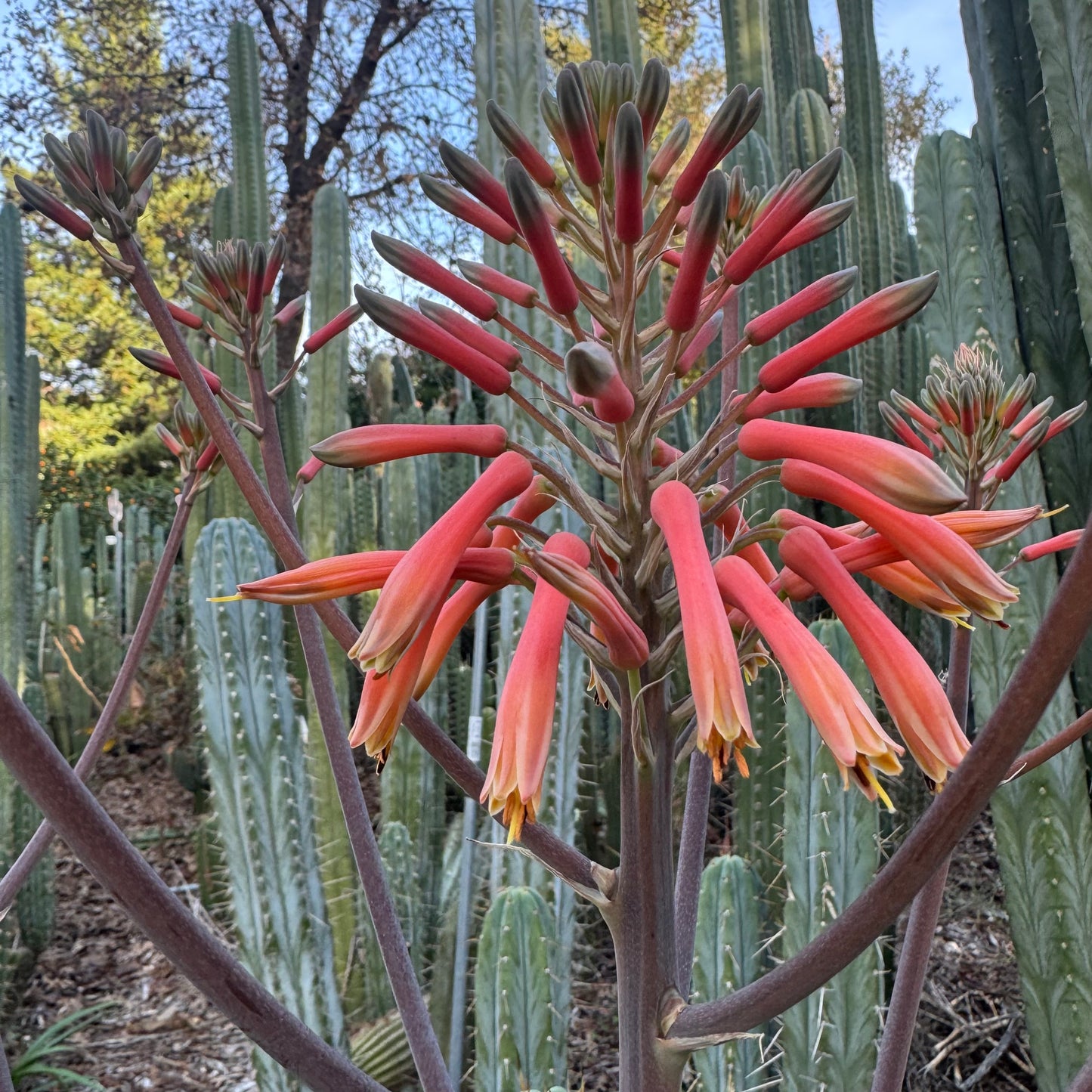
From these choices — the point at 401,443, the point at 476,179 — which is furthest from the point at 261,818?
the point at 476,179

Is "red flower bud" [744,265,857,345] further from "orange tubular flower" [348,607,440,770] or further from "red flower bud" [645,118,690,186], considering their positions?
"orange tubular flower" [348,607,440,770]

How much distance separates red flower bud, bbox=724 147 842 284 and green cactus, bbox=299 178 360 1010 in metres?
1.93

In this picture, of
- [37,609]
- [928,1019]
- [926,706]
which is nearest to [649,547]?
[926,706]

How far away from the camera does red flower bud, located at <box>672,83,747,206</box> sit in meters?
0.73

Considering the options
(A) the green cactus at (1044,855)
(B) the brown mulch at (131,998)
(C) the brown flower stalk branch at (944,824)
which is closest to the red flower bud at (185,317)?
(C) the brown flower stalk branch at (944,824)

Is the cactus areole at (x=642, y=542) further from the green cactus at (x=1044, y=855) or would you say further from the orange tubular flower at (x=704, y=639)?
the green cactus at (x=1044, y=855)

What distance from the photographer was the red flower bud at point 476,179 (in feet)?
2.54

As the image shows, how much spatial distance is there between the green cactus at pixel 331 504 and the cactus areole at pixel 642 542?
70.6 inches

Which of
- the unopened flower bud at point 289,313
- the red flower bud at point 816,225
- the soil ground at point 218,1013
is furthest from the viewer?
Result: the soil ground at point 218,1013

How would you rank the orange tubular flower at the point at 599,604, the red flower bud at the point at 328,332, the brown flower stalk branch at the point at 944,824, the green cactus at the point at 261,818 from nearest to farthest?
the brown flower stalk branch at the point at 944,824 → the orange tubular flower at the point at 599,604 → the red flower bud at the point at 328,332 → the green cactus at the point at 261,818

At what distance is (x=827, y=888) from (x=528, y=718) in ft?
4.13

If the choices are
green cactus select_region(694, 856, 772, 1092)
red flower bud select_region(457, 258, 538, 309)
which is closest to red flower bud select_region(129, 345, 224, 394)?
red flower bud select_region(457, 258, 538, 309)

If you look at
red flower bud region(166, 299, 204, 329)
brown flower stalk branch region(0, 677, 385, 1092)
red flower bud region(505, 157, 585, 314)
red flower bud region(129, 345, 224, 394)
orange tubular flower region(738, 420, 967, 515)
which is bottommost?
brown flower stalk branch region(0, 677, 385, 1092)

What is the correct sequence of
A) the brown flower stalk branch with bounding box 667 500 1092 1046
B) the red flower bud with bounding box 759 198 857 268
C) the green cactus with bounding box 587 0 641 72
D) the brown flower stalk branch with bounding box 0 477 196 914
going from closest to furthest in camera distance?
1. the brown flower stalk branch with bounding box 667 500 1092 1046
2. the red flower bud with bounding box 759 198 857 268
3. the brown flower stalk branch with bounding box 0 477 196 914
4. the green cactus with bounding box 587 0 641 72
